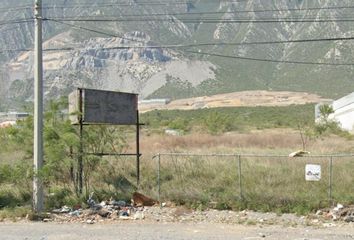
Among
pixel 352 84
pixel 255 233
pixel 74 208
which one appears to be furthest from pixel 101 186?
pixel 352 84

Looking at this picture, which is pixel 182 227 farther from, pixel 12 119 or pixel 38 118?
pixel 12 119

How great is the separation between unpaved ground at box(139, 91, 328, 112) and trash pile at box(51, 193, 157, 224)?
142897 mm

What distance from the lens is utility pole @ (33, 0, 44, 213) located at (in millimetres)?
18328

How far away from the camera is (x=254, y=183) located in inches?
790

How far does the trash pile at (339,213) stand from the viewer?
17.2 meters

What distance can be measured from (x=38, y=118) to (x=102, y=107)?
10.8 ft

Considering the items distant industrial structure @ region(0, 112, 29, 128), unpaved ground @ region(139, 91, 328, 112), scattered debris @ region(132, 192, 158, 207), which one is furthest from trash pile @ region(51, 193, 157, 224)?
unpaved ground @ region(139, 91, 328, 112)

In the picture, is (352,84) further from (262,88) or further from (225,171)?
(225,171)

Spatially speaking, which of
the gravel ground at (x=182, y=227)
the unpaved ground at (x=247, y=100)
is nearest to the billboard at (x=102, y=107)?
the gravel ground at (x=182, y=227)

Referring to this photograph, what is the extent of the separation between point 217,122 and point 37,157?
182ft

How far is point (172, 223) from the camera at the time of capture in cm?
1705

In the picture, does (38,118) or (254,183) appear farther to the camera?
(254,183)

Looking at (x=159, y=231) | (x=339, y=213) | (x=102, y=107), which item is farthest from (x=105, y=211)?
(x=339, y=213)

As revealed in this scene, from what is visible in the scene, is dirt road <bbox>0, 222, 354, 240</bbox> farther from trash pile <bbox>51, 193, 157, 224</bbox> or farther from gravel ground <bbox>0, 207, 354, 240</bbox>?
trash pile <bbox>51, 193, 157, 224</bbox>
